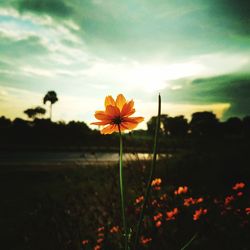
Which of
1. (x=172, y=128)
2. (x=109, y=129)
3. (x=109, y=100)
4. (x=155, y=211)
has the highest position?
(x=172, y=128)

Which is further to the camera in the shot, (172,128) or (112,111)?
(172,128)

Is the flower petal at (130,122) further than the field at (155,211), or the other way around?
the field at (155,211)

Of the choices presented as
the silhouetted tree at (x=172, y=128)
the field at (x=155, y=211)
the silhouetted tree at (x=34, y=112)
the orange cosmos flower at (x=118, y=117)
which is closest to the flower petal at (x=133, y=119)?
the orange cosmos flower at (x=118, y=117)

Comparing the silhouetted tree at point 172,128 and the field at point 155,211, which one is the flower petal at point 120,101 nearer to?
the field at point 155,211

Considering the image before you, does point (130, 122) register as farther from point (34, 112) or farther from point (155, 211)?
point (34, 112)

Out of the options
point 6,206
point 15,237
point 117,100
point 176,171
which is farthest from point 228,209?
point 6,206

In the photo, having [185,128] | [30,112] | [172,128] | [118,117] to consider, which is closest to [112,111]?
[118,117]

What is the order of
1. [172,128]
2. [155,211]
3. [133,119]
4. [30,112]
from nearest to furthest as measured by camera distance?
[133,119]
[155,211]
[172,128]
[30,112]

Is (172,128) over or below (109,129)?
over

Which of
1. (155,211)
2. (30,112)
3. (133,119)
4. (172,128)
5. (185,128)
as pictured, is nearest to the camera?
Result: (133,119)
